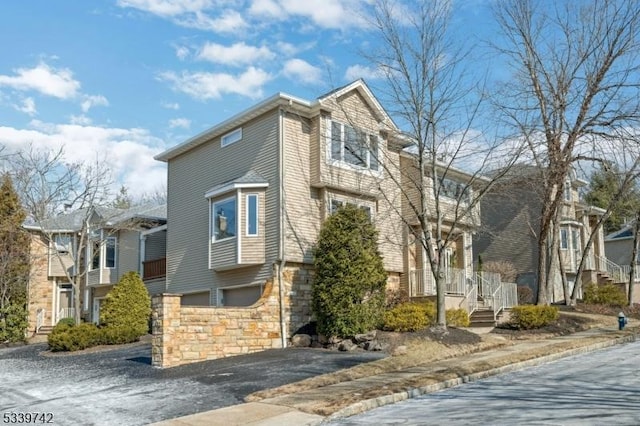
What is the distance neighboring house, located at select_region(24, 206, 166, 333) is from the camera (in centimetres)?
3027

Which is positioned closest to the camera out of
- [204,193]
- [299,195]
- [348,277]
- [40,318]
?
[348,277]

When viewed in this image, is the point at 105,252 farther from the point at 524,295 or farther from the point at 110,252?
the point at 524,295

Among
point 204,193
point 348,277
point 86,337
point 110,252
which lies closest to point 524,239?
point 204,193

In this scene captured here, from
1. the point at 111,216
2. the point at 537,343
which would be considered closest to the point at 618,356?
the point at 537,343

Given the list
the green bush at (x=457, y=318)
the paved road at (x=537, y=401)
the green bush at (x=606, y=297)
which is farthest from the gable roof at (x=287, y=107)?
the green bush at (x=606, y=297)

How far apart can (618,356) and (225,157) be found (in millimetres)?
14568

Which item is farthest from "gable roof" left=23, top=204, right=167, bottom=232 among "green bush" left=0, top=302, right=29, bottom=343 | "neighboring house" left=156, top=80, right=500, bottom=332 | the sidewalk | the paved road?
the paved road

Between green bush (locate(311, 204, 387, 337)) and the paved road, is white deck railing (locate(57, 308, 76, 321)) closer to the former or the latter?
green bush (locate(311, 204, 387, 337))

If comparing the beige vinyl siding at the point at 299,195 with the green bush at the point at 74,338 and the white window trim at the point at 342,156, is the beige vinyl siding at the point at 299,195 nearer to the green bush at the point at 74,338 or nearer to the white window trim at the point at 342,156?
the white window trim at the point at 342,156

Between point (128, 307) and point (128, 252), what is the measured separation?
312 inches

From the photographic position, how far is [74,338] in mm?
21844

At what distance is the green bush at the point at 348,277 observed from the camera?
18.1 metres

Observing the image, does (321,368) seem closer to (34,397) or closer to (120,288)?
(34,397)

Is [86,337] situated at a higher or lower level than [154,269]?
lower
